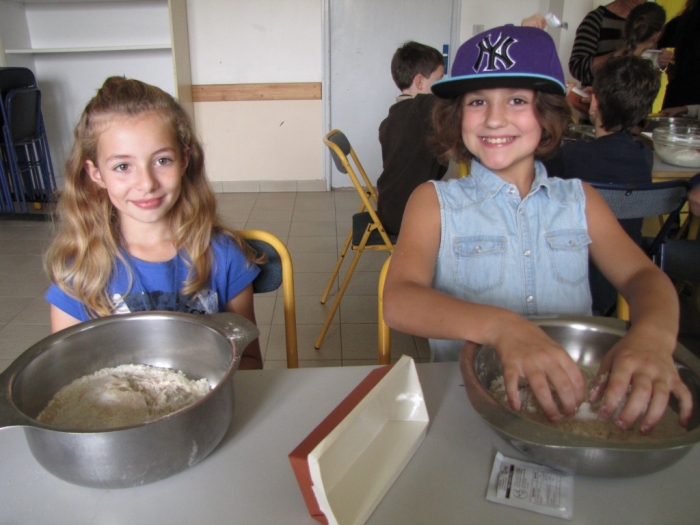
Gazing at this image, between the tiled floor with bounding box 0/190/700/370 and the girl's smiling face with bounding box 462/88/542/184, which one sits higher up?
the girl's smiling face with bounding box 462/88/542/184

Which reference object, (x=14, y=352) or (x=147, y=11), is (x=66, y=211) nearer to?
(x=14, y=352)

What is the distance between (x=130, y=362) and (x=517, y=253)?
677 mm

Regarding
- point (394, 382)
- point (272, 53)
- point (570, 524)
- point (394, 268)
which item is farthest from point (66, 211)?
point (272, 53)

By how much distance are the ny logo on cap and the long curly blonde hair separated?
21.9 inches

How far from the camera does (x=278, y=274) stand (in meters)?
1.13

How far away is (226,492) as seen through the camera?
1.89ft

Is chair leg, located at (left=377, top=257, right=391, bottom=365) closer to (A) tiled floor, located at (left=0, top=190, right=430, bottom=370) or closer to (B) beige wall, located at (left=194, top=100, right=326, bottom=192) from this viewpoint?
(A) tiled floor, located at (left=0, top=190, right=430, bottom=370)

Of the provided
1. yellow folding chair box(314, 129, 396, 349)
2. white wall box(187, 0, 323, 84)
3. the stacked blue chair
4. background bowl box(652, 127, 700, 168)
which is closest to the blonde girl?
yellow folding chair box(314, 129, 396, 349)

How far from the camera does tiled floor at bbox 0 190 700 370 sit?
2109mm

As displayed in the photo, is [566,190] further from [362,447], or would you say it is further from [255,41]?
[255,41]

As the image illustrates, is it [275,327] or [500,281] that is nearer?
[500,281]

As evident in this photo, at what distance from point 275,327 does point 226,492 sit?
1.73 m

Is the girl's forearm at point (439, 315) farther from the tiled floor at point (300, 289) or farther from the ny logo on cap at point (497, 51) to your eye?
the tiled floor at point (300, 289)

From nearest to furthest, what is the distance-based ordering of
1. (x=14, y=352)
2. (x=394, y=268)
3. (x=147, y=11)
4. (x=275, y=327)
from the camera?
(x=394, y=268), (x=14, y=352), (x=275, y=327), (x=147, y=11)
